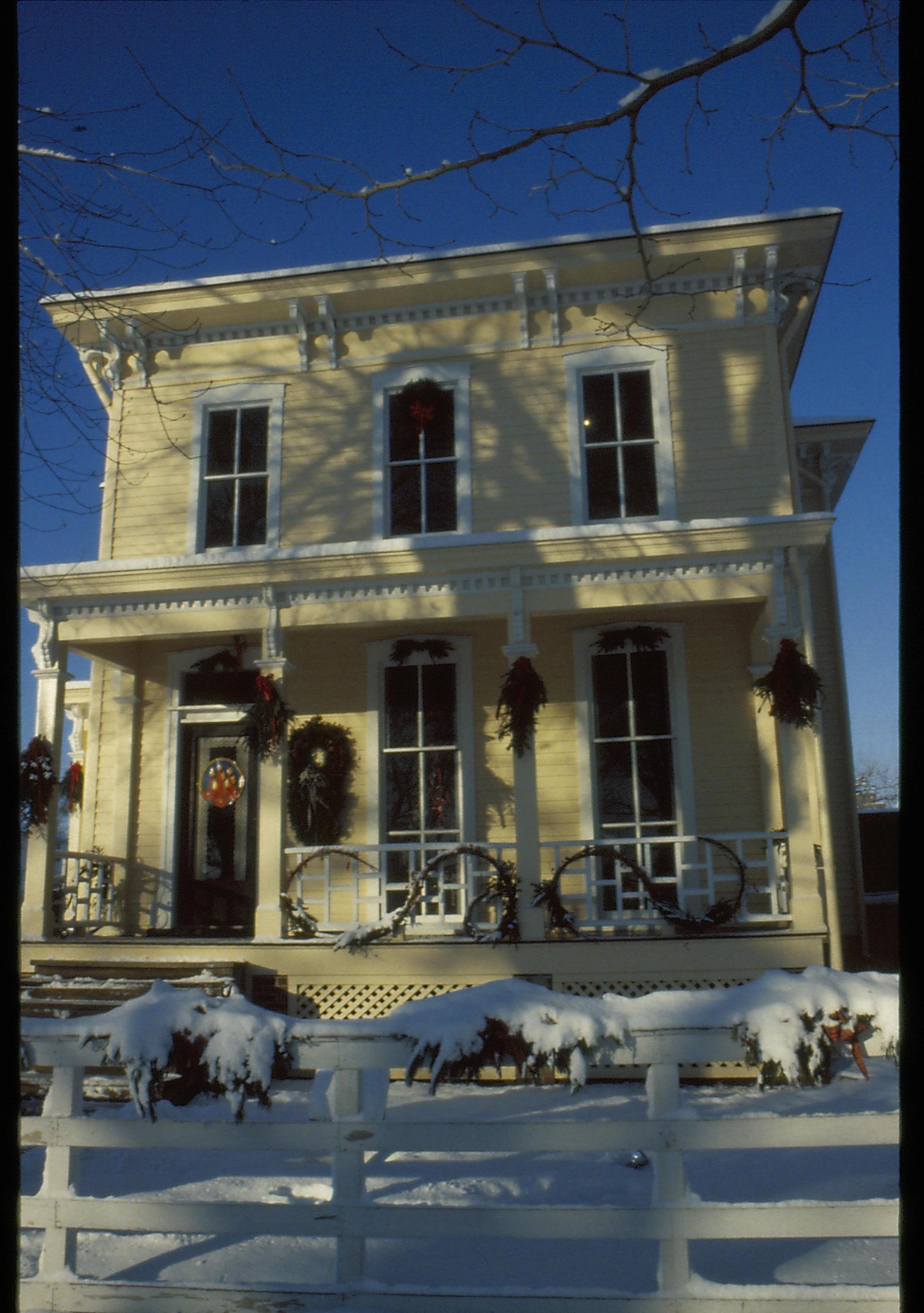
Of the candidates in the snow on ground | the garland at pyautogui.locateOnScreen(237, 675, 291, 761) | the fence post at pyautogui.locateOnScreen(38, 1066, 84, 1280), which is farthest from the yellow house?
the fence post at pyautogui.locateOnScreen(38, 1066, 84, 1280)

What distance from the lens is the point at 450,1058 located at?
11.6 feet

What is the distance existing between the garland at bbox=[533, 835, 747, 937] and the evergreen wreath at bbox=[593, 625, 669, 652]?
2422 millimetres

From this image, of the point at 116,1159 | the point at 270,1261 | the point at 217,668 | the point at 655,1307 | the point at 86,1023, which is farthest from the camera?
the point at 217,668

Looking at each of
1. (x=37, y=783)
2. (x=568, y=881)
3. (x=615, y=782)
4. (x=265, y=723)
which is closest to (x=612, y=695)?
(x=615, y=782)

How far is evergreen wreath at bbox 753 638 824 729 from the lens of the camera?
28.3 feet

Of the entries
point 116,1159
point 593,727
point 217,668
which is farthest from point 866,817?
point 116,1159

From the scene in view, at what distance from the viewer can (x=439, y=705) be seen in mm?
11039

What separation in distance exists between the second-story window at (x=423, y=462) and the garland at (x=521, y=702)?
2.73 meters

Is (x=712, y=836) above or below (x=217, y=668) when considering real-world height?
below

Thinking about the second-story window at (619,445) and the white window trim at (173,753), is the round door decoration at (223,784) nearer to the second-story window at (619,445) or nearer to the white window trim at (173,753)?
the white window trim at (173,753)

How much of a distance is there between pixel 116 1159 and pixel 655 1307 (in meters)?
3.96

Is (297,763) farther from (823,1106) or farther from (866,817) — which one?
(866,817)

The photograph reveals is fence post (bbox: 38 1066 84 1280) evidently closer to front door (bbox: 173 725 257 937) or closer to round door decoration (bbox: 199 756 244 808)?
front door (bbox: 173 725 257 937)

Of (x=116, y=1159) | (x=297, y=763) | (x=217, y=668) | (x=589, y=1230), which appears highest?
(x=217, y=668)
